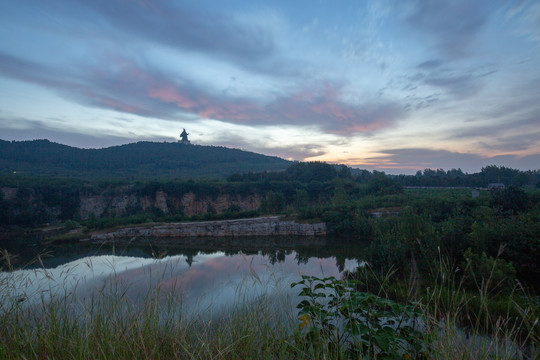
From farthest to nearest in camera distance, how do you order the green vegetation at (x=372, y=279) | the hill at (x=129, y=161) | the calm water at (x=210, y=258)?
the hill at (x=129, y=161) → the calm water at (x=210, y=258) → the green vegetation at (x=372, y=279)

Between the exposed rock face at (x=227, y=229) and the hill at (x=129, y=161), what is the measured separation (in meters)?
31.3

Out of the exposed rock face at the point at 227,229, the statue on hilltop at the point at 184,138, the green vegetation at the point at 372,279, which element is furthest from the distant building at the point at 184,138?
the exposed rock face at the point at 227,229

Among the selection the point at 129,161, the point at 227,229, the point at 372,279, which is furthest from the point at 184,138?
the point at 372,279

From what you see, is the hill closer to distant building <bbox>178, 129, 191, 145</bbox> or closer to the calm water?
distant building <bbox>178, 129, 191, 145</bbox>

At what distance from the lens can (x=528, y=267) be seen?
20.4 feet

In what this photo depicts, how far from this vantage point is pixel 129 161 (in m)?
56.9

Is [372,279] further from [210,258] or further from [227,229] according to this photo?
[227,229]

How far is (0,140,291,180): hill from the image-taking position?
46969 millimetres

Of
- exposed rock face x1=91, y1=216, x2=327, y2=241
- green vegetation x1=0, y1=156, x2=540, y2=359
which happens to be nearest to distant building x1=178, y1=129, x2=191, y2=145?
green vegetation x1=0, y1=156, x2=540, y2=359

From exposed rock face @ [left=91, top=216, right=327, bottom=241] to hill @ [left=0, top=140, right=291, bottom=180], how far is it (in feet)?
103

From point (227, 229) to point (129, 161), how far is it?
4629 cm

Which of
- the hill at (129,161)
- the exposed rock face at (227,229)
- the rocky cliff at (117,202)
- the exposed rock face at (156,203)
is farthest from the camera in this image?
the hill at (129,161)

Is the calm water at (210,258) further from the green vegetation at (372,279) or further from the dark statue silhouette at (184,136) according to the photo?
the dark statue silhouette at (184,136)

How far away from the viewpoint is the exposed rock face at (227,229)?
19.0 metres
